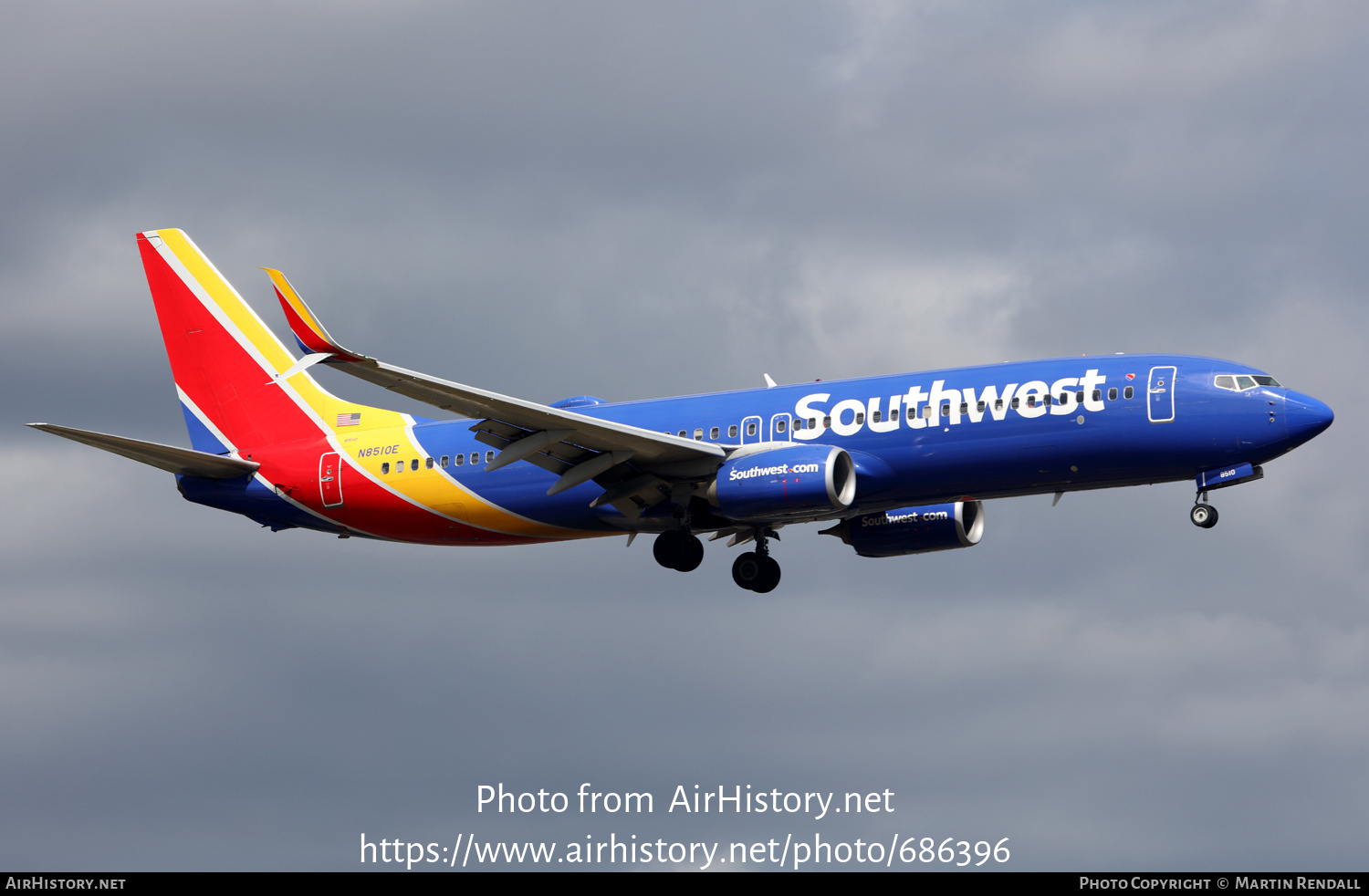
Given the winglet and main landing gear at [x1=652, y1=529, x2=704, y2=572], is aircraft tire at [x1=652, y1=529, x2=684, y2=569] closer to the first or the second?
main landing gear at [x1=652, y1=529, x2=704, y2=572]

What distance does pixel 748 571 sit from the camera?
49594 mm

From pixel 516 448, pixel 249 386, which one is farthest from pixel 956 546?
pixel 249 386

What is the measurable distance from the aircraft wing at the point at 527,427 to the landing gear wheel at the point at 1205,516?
40.6ft

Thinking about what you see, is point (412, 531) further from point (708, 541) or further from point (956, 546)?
point (956, 546)

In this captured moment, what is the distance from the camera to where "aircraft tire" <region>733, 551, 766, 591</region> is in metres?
49.6

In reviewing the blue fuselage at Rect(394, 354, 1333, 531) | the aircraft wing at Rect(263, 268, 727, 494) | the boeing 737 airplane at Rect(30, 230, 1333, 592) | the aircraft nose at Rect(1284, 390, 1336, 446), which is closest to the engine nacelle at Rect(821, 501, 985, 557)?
the boeing 737 airplane at Rect(30, 230, 1333, 592)

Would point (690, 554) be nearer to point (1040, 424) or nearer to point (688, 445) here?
point (688, 445)

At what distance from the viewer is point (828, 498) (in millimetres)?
41969

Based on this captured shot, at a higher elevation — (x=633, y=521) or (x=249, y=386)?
(x=249, y=386)

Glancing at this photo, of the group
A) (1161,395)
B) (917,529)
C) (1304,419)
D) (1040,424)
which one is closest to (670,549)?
(917,529)

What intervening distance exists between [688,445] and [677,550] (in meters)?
3.99

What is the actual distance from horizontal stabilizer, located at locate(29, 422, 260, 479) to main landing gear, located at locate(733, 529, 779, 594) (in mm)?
15335

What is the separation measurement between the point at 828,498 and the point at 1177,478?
9044 mm

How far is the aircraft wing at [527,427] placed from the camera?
123ft
